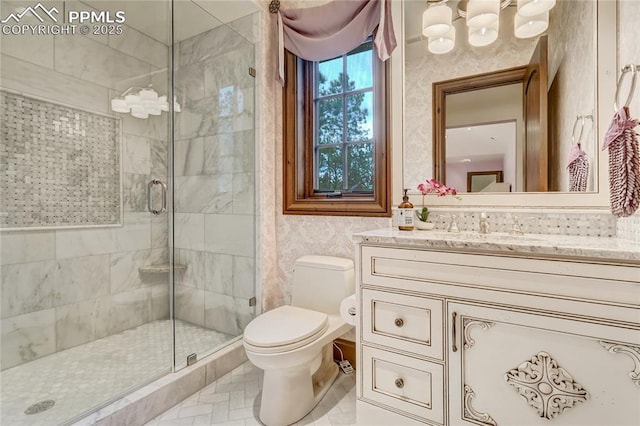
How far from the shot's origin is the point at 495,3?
1.47 metres

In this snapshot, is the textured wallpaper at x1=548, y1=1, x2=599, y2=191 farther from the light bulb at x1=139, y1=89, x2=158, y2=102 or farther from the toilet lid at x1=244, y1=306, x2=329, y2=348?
the light bulb at x1=139, y1=89, x2=158, y2=102

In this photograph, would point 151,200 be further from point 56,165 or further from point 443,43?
point 443,43

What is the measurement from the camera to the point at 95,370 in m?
1.72

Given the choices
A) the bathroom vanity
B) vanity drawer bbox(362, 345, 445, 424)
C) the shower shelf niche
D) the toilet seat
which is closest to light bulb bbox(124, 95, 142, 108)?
the shower shelf niche

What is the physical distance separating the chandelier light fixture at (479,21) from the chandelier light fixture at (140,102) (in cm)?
181

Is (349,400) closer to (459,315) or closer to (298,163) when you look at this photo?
(459,315)

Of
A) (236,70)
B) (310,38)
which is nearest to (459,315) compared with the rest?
(310,38)

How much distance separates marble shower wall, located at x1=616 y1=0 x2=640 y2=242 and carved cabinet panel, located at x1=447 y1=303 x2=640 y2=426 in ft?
1.44

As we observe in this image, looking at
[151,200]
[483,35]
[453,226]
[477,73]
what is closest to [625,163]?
[453,226]

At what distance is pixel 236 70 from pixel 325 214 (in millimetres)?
1216

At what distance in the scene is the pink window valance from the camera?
1699mm

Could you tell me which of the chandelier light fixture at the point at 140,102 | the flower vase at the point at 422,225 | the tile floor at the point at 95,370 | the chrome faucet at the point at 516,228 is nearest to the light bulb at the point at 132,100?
the chandelier light fixture at the point at 140,102

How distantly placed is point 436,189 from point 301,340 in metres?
1.00

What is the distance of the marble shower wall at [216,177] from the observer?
216 cm
